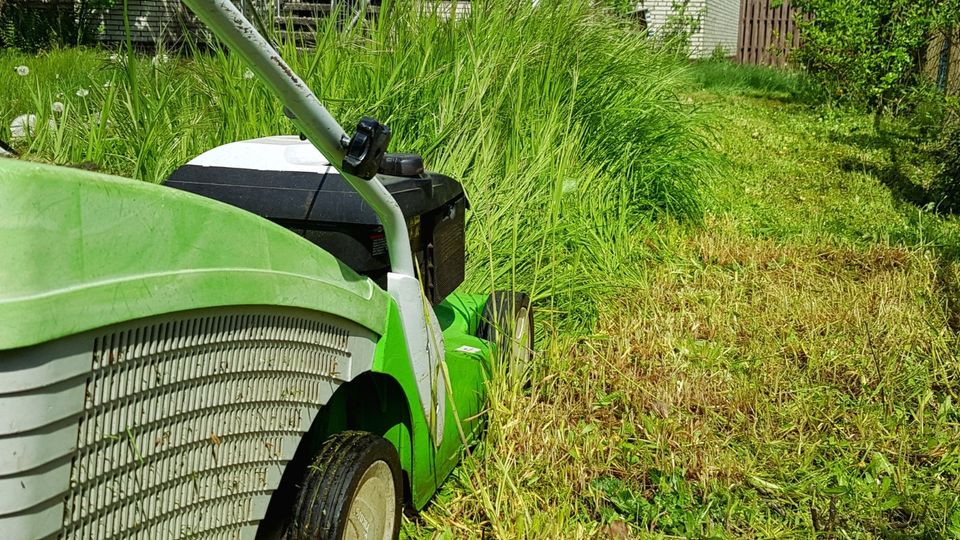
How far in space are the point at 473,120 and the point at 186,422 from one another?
260cm

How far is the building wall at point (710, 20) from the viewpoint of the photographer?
566 inches

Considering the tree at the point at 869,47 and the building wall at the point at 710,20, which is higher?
the building wall at the point at 710,20

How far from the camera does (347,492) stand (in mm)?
1347

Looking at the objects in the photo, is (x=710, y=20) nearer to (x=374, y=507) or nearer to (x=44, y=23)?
(x=44, y=23)

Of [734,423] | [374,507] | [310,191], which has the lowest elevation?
[734,423]

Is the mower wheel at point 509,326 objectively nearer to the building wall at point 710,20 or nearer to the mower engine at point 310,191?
the mower engine at point 310,191

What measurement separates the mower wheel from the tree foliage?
21.4 ft

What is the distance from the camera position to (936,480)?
2.20m

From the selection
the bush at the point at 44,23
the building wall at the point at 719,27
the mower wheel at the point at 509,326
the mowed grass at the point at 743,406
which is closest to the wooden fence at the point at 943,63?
the mowed grass at the point at 743,406

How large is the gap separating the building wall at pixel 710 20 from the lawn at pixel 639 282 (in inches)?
350

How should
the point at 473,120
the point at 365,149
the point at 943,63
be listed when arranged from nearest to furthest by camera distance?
the point at 365,149
the point at 473,120
the point at 943,63

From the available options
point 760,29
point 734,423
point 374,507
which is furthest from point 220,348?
point 760,29

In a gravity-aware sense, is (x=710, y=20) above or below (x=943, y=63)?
above

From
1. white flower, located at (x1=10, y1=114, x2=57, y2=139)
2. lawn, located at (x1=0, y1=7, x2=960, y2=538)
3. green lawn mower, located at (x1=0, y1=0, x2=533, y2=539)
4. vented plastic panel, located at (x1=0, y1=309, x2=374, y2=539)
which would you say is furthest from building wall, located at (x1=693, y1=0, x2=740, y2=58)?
vented plastic panel, located at (x1=0, y1=309, x2=374, y2=539)
